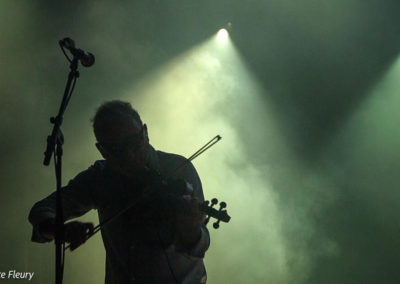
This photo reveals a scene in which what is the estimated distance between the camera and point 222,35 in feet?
21.2

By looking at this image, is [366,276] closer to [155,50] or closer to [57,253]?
[155,50]

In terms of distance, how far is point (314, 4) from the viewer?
6473 mm

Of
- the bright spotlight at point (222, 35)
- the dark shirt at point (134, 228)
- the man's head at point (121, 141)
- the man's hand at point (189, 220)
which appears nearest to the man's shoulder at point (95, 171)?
the dark shirt at point (134, 228)

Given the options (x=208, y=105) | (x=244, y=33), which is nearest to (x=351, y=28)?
(x=244, y=33)

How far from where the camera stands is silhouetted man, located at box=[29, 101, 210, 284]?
1.77 m

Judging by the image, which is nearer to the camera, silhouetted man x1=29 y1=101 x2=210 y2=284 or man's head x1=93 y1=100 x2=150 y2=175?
silhouetted man x1=29 y1=101 x2=210 y2=284

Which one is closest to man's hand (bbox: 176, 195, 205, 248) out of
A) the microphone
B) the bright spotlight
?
the microphone

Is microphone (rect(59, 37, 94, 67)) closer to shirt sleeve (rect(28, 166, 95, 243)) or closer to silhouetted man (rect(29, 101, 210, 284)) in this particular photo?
silhouetted man (rect(29, 101, 210, 284))

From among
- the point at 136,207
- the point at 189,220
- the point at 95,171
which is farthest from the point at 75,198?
the point at 189,220

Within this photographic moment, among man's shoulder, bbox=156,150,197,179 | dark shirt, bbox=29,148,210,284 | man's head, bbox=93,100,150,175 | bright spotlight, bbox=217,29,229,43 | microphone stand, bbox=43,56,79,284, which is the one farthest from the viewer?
bright spotlight, bbox=217,29,229,43

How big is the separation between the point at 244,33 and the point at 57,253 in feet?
18.9

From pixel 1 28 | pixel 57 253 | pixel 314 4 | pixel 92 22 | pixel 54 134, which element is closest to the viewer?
pixel 57 253

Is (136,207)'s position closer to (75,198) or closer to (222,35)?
(75,198)

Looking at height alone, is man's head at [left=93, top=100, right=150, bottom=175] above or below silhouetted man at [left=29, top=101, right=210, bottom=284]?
above
